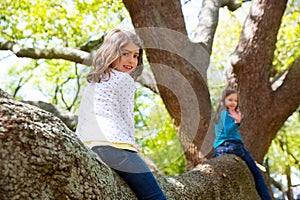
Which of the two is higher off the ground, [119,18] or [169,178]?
[119,18]

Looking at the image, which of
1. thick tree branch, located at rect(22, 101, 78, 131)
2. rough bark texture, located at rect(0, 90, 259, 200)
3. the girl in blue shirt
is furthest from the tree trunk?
rough bark texture, located at rect(0, 90, 259, 200)

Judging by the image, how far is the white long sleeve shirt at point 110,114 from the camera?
253cm

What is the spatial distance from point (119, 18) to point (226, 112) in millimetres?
5980

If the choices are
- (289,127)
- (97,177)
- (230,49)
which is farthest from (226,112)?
(289,127)

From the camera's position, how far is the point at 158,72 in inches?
241

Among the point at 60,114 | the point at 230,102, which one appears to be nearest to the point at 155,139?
the point at 60,114

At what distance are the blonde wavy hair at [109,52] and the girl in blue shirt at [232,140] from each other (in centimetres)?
233

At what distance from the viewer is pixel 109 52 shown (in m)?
2.72

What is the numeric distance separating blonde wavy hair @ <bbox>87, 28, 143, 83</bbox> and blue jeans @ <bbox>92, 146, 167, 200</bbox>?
1.52 ft

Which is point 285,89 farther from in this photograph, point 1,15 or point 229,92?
point 1,15

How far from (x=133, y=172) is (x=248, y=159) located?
2.45 metres

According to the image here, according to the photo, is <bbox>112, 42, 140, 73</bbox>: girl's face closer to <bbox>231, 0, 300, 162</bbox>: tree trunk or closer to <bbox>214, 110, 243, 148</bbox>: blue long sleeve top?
<bbox>214, 110, 243, 148</bbox>: blue long sleeve top

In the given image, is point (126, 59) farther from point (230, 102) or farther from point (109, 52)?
point (230, 102)

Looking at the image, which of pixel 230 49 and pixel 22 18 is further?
pixel 230 49
